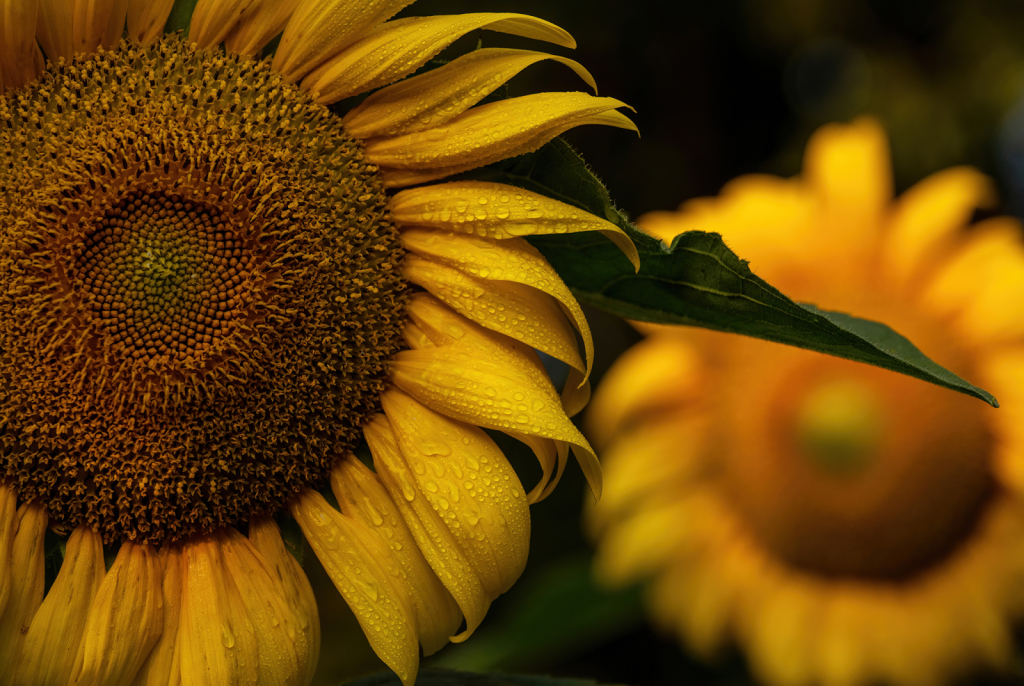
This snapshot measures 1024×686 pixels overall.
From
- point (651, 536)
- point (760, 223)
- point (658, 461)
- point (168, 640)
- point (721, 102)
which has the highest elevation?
point (721, 102)

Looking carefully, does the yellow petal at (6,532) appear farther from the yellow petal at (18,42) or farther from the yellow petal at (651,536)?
the yellow petal at (651,536)

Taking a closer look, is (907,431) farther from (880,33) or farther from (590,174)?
(880,33)

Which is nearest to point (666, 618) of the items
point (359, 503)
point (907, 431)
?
point (907, 431)

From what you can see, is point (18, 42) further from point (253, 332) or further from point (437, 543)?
point (437, 543)

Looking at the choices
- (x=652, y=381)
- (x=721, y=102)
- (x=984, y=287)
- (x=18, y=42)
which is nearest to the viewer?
(x=18, y=42)

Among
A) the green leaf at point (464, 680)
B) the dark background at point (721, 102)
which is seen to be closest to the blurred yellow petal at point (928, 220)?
the dark background at point (721, 102)

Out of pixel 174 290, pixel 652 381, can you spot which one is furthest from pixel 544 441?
pixel 652 381
